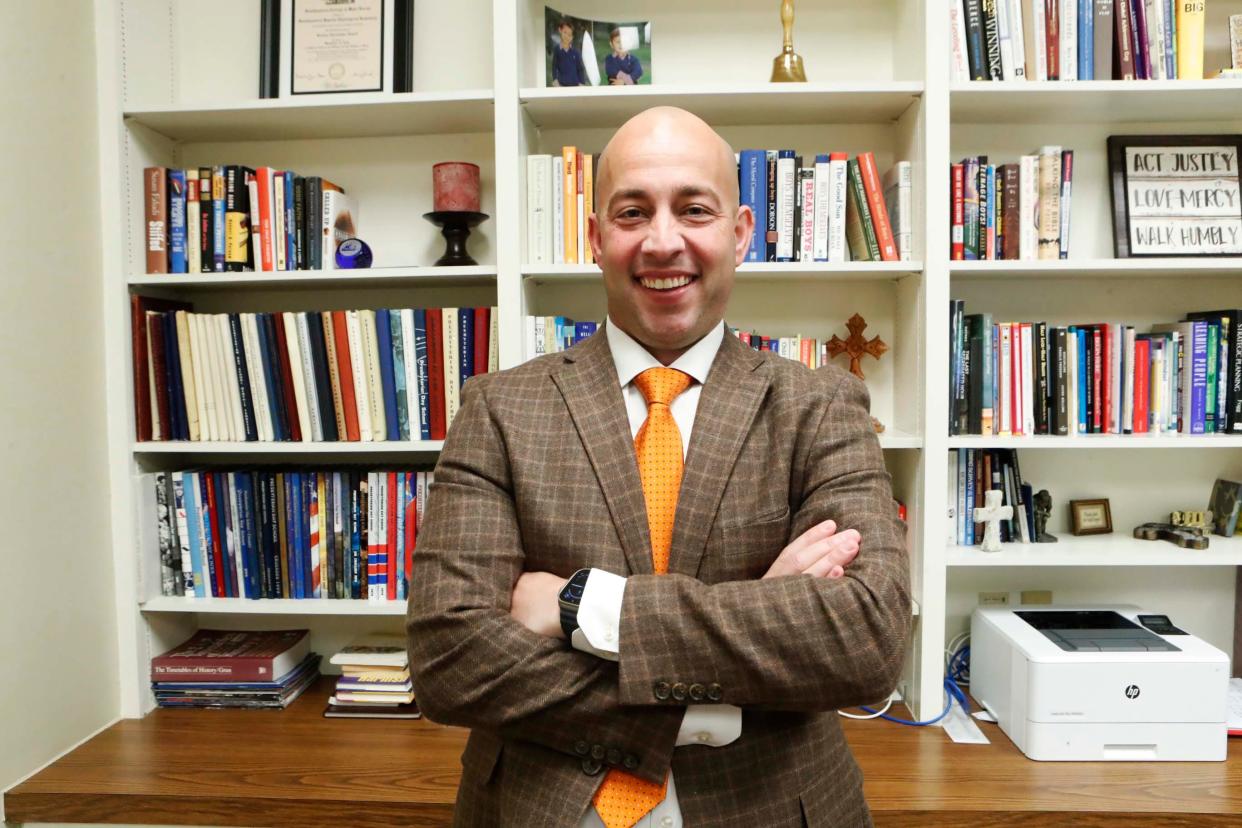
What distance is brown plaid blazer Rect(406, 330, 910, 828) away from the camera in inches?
38.1

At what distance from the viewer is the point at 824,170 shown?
191 centimetres

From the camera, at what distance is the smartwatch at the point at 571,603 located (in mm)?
993

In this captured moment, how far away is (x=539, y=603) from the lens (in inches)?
41.4

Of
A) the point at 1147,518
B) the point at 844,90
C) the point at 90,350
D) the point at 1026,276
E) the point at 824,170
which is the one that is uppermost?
the point at 844,90

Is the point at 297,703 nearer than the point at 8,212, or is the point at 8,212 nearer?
the point at 8,212

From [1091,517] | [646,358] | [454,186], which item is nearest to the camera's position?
[646,358]

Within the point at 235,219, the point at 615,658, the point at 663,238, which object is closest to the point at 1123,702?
the point at 615,658

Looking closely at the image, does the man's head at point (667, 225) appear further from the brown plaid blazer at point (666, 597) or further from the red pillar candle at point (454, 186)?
the red pillar candle at point (454, 186)

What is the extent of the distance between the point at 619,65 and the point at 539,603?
1.48 m

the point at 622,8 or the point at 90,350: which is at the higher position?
the point at 622,8

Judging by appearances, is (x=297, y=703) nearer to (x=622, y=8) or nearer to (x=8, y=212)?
(x=8, y=212)

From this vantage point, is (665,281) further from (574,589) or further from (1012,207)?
(1012,207)

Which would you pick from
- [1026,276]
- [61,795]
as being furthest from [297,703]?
[1026,276]

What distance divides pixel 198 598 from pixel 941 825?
1761 millimetres
